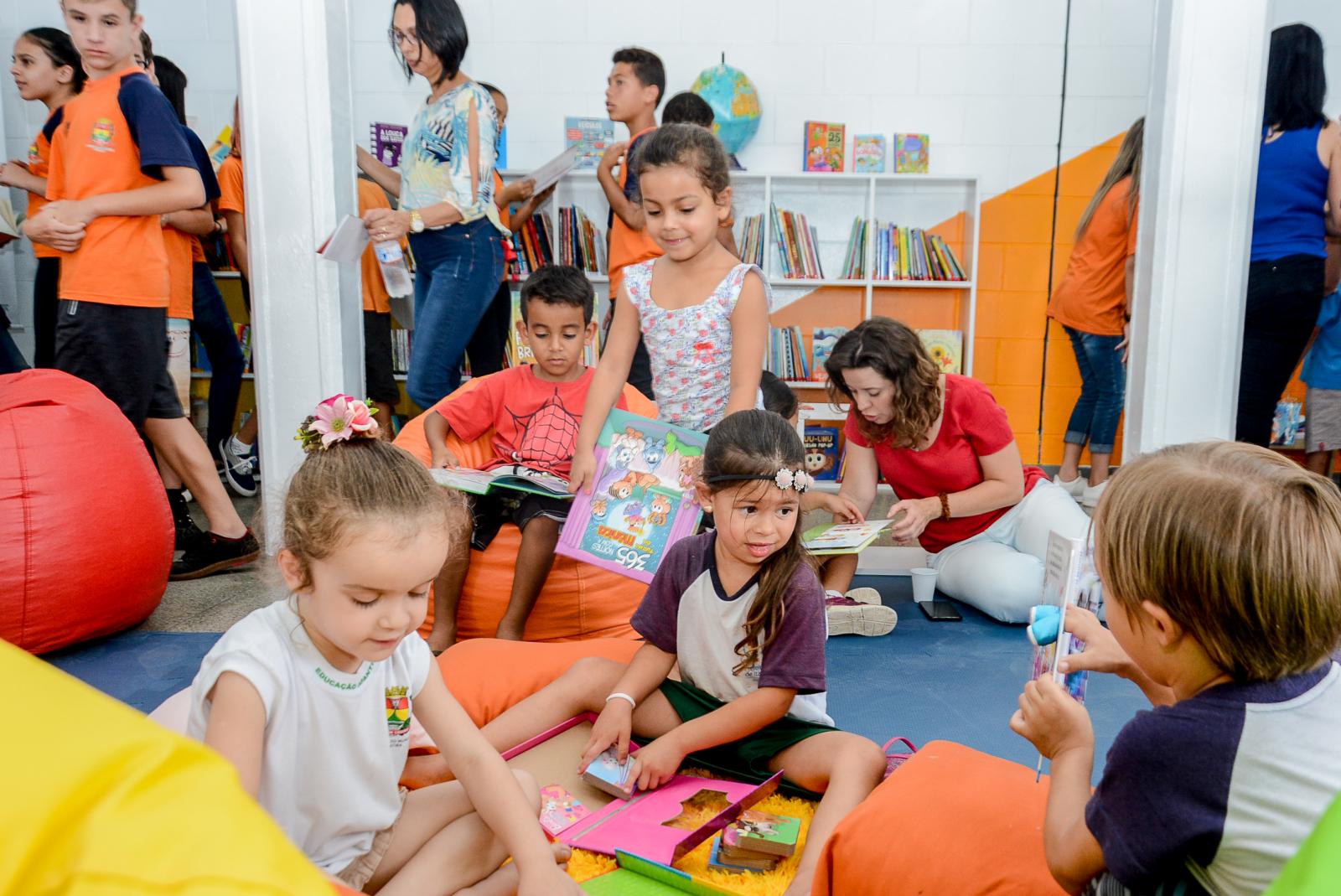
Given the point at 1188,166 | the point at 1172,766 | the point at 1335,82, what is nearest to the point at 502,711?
the point at 1172,766

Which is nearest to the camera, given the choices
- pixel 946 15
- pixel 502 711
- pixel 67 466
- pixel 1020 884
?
pixel 1020 884

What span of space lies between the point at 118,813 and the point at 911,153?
4.89m

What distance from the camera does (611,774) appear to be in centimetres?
164

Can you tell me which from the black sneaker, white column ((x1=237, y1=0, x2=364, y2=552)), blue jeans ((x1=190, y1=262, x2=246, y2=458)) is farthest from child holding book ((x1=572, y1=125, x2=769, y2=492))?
blue jeans ((x1=190, y1=262, x2=246, y2=458))

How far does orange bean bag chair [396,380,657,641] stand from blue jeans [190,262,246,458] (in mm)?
1696

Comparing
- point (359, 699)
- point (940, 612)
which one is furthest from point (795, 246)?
point (359, 699)

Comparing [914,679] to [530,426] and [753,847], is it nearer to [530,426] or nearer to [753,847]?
[753,847]

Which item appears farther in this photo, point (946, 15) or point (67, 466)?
point (946, 15)

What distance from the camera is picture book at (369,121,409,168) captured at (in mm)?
4789

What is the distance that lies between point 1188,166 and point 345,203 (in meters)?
2.38

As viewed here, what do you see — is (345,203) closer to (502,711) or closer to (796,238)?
(502,711)

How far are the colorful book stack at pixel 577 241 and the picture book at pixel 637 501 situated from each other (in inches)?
103

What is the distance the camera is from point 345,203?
309 cm

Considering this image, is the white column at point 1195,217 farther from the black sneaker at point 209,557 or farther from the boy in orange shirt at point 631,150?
the black sneaker at point 209,557
